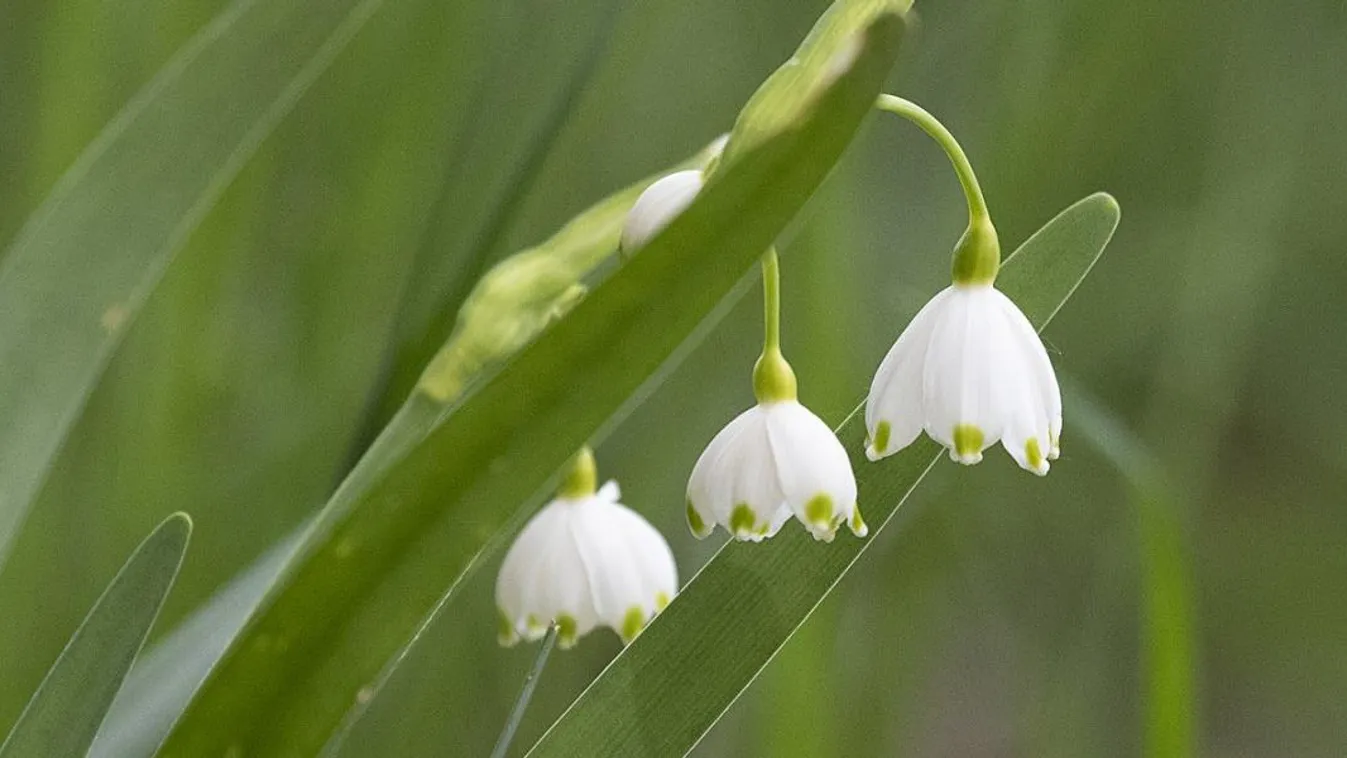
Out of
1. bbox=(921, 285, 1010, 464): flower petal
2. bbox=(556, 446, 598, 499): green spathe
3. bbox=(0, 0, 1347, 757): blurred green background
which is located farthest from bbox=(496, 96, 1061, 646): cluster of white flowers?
bbox=(0, 0, 1347, 757): blurred green background

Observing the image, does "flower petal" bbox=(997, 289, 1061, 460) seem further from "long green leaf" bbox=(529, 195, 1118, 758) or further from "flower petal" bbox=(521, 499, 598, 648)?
"flower petal" bbox=(521, 499, 598, 648)

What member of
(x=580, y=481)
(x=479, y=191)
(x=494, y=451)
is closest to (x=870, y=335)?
(x=479, y=191)

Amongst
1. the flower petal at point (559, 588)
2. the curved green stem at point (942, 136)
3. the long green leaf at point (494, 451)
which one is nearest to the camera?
the long green leaf at point (494, 451)

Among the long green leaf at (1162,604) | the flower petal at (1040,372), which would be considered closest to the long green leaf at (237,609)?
the flower petal at (1040,372)

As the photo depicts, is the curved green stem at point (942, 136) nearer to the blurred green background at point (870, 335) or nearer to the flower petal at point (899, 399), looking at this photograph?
the flower petal at point (899, 399)

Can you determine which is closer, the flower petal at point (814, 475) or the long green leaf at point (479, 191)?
the flower petal at point (814, 475)
